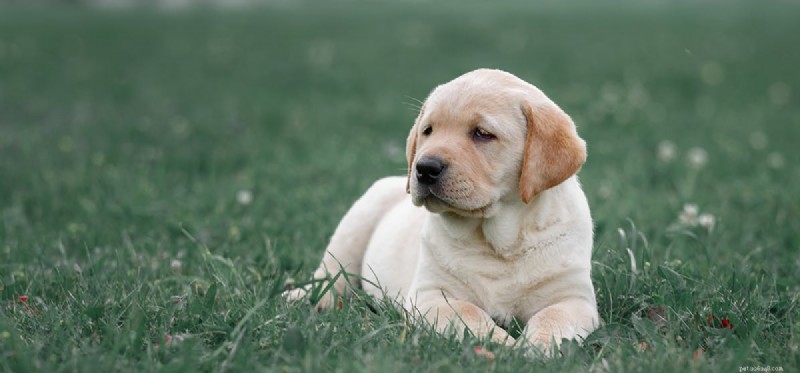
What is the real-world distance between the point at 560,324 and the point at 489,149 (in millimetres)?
724

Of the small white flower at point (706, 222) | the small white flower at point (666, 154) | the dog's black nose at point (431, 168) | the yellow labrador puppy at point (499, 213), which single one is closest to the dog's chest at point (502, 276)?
the yellow labrador puppy at point (499, 213)

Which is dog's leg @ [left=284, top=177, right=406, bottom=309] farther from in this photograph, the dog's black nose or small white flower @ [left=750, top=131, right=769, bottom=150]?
small white flower @ [left=750, top=131, right=769, bottom=150]

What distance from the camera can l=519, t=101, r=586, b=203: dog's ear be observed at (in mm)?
3270

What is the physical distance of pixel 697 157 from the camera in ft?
20.9

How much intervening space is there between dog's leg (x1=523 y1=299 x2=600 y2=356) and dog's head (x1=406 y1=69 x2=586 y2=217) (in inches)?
17.4

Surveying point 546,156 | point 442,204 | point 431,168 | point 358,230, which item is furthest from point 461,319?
point 358,230

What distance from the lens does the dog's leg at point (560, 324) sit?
3.06 metres

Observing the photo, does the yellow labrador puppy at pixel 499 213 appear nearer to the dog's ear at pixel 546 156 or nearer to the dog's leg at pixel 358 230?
the dog's ear at pixel 546 156

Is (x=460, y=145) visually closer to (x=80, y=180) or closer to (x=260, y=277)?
(x=260, y=277)

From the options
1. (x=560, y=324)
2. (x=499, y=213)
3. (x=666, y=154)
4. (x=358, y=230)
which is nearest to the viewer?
(x=560, y=324)

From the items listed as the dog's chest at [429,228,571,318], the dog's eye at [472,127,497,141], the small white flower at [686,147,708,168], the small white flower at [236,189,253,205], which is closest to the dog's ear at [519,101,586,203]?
the dog's eye at [472,127,497,141]

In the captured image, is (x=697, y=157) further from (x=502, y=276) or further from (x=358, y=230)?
(x=502, y=276)

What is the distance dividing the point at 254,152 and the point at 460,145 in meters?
4.17

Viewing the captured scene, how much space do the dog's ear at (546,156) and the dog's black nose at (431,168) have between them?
0.34m
